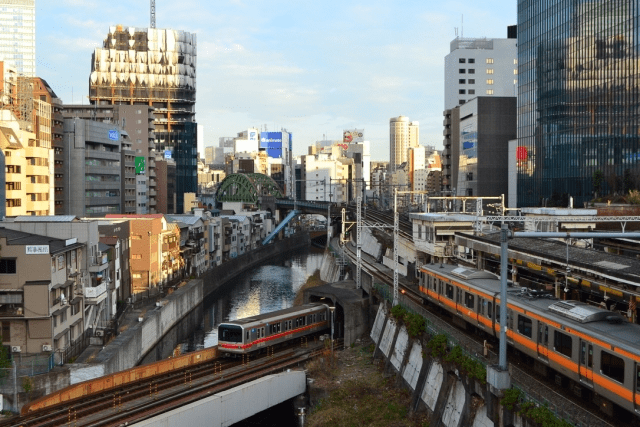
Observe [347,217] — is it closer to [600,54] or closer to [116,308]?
[600,54]

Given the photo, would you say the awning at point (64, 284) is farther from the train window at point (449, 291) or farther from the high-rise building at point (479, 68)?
the high-rise building at point (479, 68)

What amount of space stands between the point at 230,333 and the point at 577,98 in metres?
45.1

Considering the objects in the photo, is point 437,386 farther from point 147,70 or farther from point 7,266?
point 147,70

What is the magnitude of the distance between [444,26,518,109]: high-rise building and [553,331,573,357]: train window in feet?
330

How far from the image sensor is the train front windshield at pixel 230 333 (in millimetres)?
32531

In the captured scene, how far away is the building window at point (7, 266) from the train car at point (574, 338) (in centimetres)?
1828

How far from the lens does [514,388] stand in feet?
59.6

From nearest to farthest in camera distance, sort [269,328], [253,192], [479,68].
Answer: [269,328] < [479,68] < [253,192]

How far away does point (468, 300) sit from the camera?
26938 millimetres

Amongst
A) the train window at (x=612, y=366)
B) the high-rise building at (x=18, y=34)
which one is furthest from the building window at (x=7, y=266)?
the high-rise building at (x=18, y=34)

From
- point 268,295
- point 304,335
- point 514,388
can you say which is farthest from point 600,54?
point 514,388

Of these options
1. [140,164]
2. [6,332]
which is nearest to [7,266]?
[6,332]

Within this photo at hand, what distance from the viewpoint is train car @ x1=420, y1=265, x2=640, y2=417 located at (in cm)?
1644

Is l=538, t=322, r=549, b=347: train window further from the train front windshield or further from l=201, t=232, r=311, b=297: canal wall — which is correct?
l=201, t=232, r=311, b=297: canal wall
